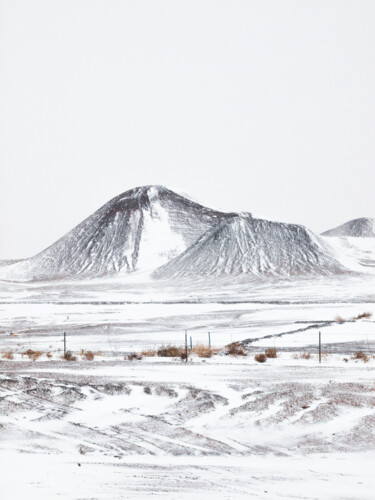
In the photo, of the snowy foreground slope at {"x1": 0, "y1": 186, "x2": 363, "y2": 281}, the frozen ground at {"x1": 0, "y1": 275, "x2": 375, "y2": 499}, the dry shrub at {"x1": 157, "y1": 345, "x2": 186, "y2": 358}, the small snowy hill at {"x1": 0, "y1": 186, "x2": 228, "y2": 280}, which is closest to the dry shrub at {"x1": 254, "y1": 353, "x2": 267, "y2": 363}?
the frozen ground at {"x1": 0, "y1": 275, "x2": 375, "y2": 499}

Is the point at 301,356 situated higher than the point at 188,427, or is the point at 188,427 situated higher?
the point at 188,427

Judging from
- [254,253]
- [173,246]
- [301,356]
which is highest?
[173,246]

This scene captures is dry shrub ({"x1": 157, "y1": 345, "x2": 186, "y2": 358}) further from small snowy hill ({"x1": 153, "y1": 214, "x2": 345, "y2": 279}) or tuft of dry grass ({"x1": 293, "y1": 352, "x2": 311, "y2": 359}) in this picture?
small snowy hill ({"x1": 153, "y1": 214, "x2": 345, "y2": 279})

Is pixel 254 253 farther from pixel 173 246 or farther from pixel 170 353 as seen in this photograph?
pixel 170 353

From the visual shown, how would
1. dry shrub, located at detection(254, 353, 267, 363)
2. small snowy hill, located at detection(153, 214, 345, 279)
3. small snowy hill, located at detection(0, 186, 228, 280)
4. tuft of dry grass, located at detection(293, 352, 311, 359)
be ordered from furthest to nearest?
1. small snowy hill, located at detection(0, 186, 228, 280)
2. small snowy hill, located at detection(153, 214, 345, 279)
3. tuft of dry grass, located at detection(293, 352, 311, 359)
4. dry shrub, located at detection(254, 353, 267, 363)

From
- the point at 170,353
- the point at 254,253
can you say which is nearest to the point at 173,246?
the point at 254,253

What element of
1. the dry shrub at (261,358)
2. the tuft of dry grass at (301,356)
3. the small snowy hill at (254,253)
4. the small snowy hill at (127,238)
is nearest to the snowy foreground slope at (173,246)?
the small snowy hill at (127,238)
